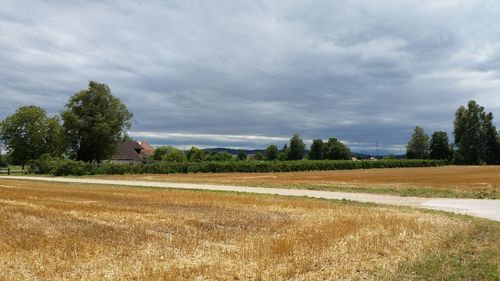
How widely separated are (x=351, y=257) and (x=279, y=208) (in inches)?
438

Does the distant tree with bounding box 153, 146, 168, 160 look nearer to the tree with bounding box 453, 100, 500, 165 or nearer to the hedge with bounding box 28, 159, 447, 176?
the hedge with bounding box 28, 159, 447, 176

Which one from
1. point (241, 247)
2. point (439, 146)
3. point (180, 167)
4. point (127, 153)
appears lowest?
point (241, 247)

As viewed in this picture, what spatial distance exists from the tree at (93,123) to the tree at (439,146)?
405ft

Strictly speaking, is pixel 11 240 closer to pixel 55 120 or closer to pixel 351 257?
pixel 351 257

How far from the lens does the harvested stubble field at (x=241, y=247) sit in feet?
28.0

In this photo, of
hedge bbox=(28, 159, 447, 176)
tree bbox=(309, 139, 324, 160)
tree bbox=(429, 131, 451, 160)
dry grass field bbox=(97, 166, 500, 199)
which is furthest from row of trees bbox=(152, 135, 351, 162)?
dry grass field bbox=(97, 166, 500, 199)

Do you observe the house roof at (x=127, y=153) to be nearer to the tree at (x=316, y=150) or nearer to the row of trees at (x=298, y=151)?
the row of trees at (x=298, y=151)

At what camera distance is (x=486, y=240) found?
1302 cm

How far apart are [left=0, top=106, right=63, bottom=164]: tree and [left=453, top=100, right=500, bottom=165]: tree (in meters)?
123

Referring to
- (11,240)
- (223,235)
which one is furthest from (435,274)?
(11,240)

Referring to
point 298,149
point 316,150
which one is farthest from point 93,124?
point 316,150

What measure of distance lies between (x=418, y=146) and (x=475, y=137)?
32319 mm

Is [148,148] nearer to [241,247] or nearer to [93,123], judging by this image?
[93,123]

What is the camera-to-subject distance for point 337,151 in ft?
600
